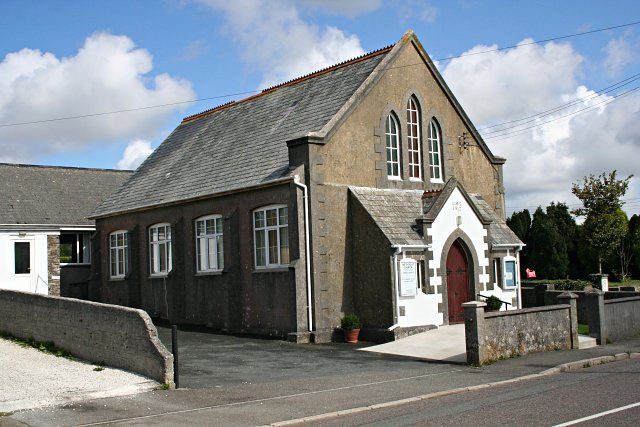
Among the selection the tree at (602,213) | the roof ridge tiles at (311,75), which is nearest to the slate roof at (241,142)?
the roof ridge tiles at (311,75)

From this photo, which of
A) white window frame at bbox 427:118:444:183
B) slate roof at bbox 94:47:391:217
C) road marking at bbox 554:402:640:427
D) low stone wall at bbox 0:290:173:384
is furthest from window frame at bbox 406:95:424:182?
road marking at bbox 554:402:640:427

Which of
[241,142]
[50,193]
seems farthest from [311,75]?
Result: [50,193]

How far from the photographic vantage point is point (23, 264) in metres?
34.1

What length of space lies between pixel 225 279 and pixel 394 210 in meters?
6.26

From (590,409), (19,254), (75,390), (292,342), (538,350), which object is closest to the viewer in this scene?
(590,409)

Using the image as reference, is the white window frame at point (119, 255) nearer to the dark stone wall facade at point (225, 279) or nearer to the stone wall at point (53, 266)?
the dark stone wall facade at point (225, 279)

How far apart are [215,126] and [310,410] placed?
68.1ft

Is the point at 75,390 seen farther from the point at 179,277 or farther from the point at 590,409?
the point at 179,277

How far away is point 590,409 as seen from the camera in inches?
415

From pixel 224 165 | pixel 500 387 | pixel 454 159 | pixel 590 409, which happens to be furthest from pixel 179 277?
pixel 590 409

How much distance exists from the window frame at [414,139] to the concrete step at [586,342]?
7402 mm

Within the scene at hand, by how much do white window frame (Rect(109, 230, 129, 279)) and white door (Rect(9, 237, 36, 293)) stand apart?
471 cm

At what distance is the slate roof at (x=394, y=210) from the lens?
21891mm

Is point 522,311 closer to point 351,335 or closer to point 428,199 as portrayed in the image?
point 351,335
